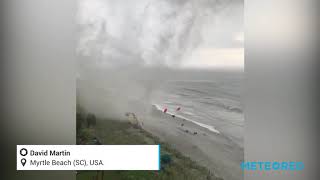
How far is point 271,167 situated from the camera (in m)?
1.49

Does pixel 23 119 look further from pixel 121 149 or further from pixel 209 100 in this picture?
pixel 209 100

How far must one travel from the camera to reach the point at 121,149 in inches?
58.3

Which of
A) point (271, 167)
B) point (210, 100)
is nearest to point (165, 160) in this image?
point (210, 100)

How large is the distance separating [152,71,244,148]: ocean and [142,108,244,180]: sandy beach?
0.09ft

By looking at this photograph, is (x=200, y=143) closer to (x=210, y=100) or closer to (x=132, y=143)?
(x=210, y=100)

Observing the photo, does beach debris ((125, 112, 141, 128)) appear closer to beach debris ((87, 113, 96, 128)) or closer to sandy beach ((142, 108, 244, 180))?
sandy beach ((142, 108, 244, 180))

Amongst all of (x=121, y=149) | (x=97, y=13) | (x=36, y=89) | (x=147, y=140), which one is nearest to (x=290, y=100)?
(x=147, y=140)

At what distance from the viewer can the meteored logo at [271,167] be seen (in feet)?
4.87

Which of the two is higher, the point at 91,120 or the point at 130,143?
the point at 91,120

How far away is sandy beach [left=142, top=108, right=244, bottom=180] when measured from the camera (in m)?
1.48

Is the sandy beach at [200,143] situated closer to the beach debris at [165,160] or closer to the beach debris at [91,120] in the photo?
the beach debris at [165,160]
